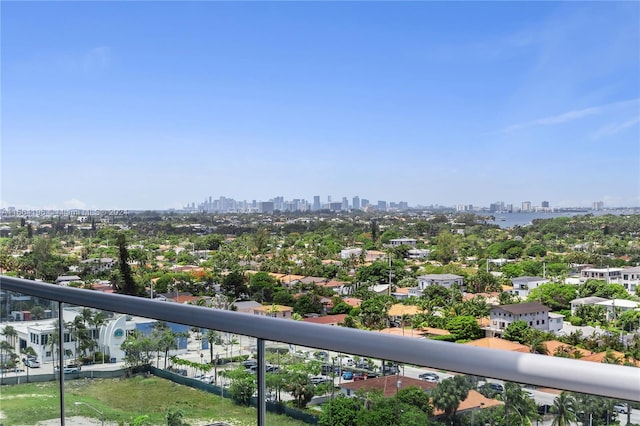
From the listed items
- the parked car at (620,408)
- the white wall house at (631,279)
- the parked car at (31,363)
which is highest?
the parked car at (620,408)

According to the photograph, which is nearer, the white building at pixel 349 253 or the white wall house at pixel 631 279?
the white wall house at pixel 631 279

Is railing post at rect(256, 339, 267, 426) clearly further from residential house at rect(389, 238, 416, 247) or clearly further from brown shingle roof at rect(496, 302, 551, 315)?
residential house at rect(389, 238, 416, 247)

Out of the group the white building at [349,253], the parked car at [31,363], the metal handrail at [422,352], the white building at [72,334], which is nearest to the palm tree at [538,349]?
the metal handrail at [422,352]

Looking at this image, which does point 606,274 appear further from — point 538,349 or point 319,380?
point 319,380

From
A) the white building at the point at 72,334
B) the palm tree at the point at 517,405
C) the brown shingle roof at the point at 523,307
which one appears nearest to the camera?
the palm tree at the point at 517,405

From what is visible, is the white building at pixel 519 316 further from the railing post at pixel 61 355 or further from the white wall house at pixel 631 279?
the railing post at pixel 61 355

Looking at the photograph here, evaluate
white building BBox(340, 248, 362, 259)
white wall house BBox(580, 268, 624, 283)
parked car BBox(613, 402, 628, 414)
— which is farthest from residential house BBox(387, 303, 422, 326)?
parked car BBox(613, 402, 628, 414)
